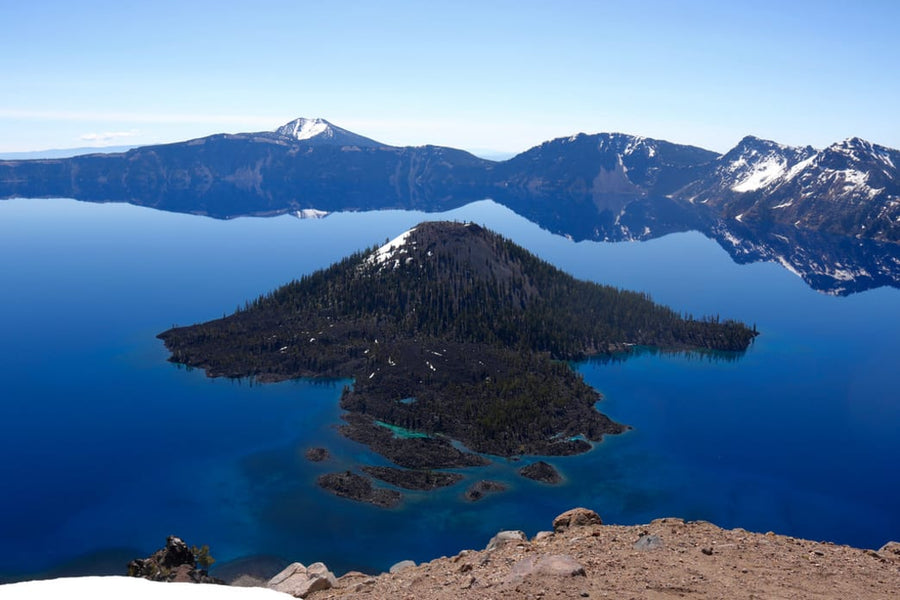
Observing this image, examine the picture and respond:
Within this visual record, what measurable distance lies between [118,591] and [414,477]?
7744 centimetres

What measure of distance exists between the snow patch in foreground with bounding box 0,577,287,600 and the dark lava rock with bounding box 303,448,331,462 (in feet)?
269

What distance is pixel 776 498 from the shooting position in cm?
10588

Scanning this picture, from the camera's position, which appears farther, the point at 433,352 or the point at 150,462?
the point at 433,352

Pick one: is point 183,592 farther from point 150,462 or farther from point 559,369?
point 559,369

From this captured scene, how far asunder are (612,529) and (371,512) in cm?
5558

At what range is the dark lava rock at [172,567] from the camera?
6694 centimetres

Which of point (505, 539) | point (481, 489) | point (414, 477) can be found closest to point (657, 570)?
point (505, 539)

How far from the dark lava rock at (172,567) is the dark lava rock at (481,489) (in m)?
40.9

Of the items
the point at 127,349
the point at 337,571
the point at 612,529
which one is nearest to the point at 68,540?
the point at 337,571

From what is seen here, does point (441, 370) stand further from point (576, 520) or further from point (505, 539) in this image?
point (576, 520)

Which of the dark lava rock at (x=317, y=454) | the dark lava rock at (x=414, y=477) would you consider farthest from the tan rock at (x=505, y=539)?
the dark lava rock at (x=317, y=454)

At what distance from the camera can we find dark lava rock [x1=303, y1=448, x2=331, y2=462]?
114894mm

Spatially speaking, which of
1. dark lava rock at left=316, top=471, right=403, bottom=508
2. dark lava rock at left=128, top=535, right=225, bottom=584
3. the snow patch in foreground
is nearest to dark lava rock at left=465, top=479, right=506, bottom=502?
dark lava rock at left=316, top=471, right=403, bottom=508

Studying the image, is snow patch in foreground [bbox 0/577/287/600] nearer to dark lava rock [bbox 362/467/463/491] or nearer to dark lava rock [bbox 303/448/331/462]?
dark lava rock [bbox 362/467/463/491]
